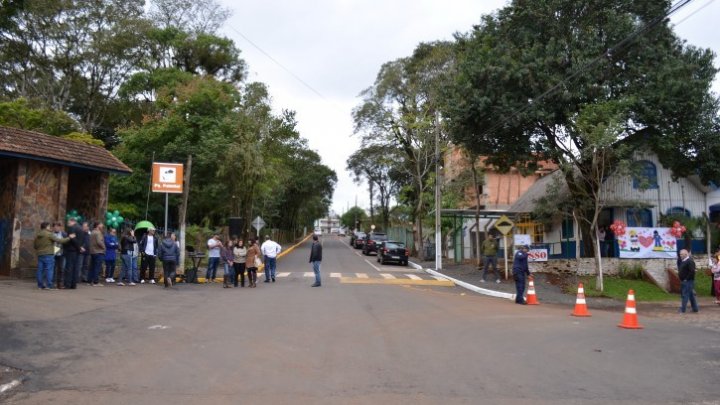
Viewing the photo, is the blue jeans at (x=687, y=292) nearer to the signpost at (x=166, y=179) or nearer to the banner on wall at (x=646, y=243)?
the banner on wall at (x=646, y=243)

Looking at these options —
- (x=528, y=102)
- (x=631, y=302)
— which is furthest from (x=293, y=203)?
(x=631, y=302)

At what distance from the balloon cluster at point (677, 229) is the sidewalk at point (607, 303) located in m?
3.49

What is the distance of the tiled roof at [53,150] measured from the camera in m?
15.5

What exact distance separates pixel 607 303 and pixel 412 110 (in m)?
23.9

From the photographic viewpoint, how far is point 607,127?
1802 cm

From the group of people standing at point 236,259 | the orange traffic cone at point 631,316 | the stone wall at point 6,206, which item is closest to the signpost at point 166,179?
the group of people standing at point 236,259

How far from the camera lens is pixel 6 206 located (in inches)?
629

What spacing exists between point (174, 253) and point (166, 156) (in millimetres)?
13957

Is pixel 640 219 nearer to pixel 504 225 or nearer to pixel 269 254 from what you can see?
pixel 504 225

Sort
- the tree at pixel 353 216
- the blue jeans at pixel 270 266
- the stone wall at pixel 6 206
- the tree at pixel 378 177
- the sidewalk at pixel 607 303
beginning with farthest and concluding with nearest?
the tree at pixel 353 216 → the tree at pixel 378 177 → the blue jeans at pixel 270 266 → the stone wall at pixel 6 206 → the sidewalk at pixel 607 303

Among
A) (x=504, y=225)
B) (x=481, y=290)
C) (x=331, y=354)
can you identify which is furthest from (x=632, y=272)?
(x=331, y=354)

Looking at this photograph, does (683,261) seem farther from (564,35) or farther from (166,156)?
(166,156)

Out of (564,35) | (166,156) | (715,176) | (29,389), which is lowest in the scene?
(29,389)

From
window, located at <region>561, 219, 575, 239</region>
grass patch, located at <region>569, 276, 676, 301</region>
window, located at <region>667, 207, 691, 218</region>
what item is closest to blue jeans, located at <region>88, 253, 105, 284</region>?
grass patch, located at <region>569, 276, 676, 301</region>
